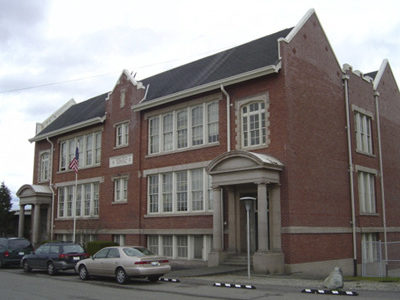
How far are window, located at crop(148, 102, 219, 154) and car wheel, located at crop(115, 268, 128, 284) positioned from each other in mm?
9336

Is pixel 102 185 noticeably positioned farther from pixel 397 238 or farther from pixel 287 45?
pixel 397 238

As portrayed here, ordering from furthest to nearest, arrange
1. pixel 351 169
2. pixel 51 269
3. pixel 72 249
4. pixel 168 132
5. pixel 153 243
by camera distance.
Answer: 1. pixel 153 243
2. pixel 168 132
3. pixel 351 169
4. pixel 72 249
5. pixel 51 269

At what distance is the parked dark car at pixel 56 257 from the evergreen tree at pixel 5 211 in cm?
2325

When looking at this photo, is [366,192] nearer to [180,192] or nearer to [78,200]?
[180,192]

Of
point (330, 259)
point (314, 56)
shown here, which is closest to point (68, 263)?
point (330, 259)

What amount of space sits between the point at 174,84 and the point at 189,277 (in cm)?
1332

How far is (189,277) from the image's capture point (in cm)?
1850

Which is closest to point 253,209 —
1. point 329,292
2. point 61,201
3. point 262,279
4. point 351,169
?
point 262,279

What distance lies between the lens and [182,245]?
25.8m

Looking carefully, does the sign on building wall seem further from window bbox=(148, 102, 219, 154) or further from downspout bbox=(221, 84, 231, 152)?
downspout bbox=(221, 84, 231, 152)

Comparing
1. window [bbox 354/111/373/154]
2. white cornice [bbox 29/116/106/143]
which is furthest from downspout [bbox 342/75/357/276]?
white cornice [bbox 29/116/106/143]

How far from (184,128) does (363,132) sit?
10384 millimetres

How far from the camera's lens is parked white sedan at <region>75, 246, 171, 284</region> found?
1673 cm

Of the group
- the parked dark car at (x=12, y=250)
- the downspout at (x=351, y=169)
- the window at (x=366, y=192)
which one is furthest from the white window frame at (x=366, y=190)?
the parked dark car at (x=12, y=250)
